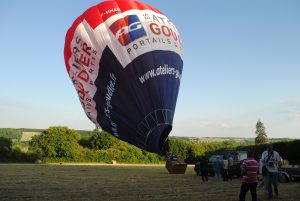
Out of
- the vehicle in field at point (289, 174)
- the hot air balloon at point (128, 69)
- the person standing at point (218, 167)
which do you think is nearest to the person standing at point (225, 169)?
the person standing at point (218, 167)

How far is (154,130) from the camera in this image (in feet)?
50.9

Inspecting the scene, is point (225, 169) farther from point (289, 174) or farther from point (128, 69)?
point (128, 69)

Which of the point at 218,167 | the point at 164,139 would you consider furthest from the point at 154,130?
the point at 218,167

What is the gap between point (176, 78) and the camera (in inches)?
697

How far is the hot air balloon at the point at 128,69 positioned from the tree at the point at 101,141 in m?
48.5

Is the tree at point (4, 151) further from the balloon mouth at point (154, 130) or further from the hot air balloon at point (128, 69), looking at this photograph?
the balloon mouth at point (154, 130)

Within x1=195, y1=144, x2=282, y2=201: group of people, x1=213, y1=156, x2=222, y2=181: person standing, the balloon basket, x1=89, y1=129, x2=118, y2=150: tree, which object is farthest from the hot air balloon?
x1=89, y1=129, x2=118, y2=150: tree

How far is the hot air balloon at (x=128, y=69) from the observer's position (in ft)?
52.3

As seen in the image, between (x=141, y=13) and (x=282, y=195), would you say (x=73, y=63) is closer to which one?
(x=141, y=13)

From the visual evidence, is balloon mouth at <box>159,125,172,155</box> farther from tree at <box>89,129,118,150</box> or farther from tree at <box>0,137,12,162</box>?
tree at <box>89,129,118,150</box>

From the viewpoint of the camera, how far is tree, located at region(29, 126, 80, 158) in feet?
188

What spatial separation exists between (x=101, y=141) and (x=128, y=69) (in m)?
52.0

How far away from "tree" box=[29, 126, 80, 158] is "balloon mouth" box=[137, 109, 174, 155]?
138 feet

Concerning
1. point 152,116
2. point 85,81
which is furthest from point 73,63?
point 152,116
